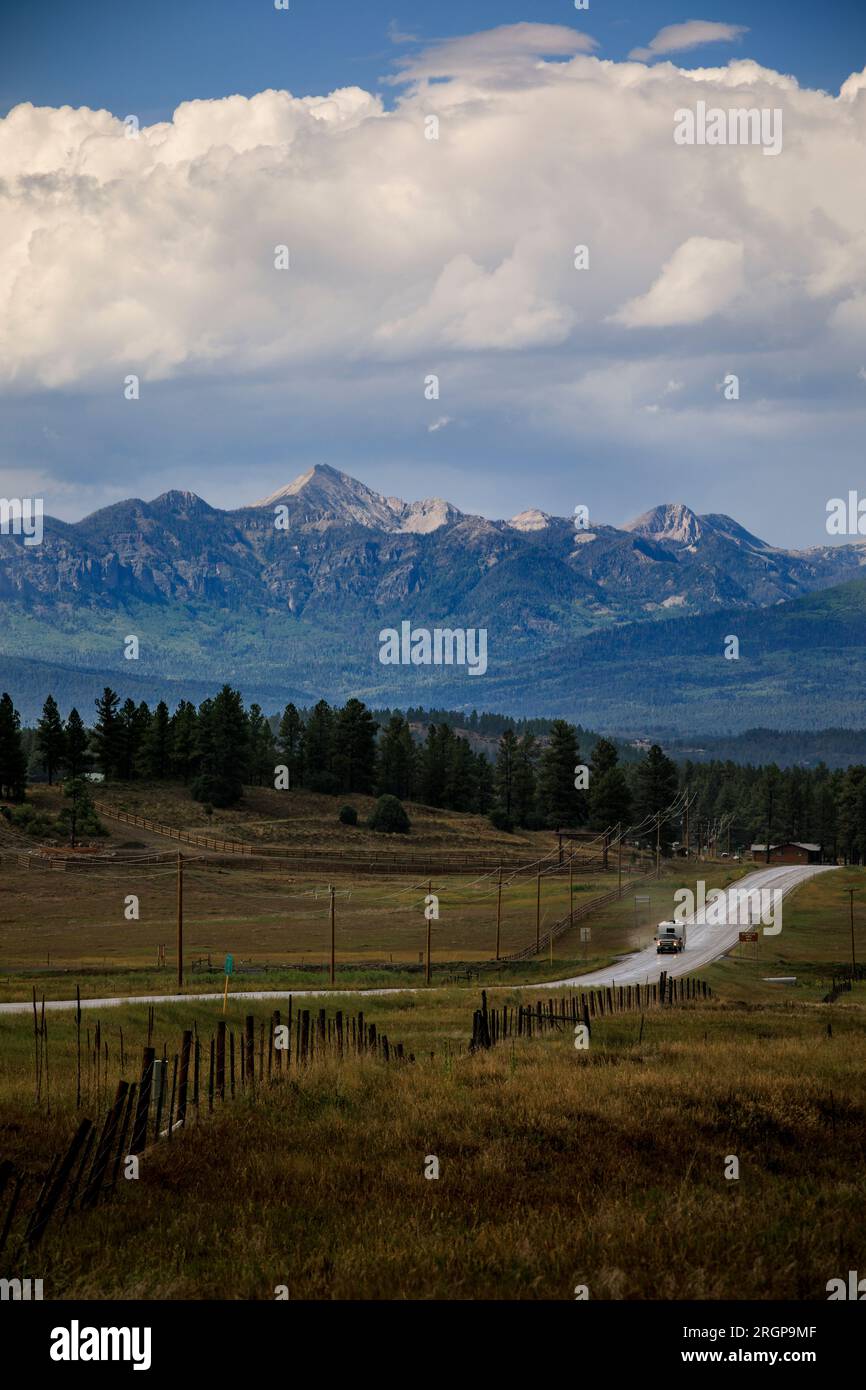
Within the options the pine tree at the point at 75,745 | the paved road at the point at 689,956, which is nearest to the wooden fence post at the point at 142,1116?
the paved road at the point at 689,956

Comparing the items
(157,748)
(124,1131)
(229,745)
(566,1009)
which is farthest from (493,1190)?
(157,748)

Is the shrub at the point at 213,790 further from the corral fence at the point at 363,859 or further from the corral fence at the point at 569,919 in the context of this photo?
the corral fence at the point at 569,919

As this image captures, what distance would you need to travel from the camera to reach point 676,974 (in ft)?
268

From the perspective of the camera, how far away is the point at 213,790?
18500 cm

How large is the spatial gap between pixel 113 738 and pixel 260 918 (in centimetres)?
7809

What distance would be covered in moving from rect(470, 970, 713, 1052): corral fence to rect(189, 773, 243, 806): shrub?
117 meters

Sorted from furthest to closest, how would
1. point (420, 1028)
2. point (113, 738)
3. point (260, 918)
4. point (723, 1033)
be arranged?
point (113, 738), point (260, 918), point (420, 1028), point (723, 1033)

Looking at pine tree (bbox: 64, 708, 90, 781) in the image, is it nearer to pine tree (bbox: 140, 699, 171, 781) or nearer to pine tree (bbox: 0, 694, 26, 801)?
pine tree (bbox: 140, 699, 171, 781)

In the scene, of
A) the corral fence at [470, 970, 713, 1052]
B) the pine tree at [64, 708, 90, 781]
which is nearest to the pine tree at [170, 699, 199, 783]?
the pine tree at [64, 708, 90, 781]

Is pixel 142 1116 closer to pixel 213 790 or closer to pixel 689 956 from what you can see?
pixel 689 956

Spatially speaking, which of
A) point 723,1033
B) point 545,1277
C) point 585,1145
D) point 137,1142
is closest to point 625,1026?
point 723,1033

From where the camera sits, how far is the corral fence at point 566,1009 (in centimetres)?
3542
